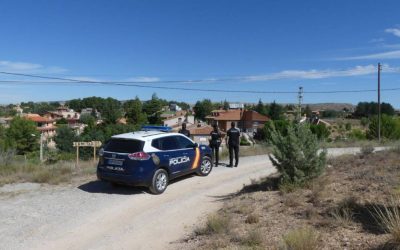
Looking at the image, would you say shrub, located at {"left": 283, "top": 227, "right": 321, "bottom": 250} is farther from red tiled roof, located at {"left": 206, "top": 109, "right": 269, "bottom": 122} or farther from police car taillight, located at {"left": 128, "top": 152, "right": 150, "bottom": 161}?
red tiled roof, located at {"left": 206, "top": 109, "right": 269, "bottom": 122}

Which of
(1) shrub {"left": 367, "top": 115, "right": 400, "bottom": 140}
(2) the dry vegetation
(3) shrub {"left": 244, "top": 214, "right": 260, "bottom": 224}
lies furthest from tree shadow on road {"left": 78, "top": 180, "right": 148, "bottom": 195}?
(1) shrub {"left": 367, "top": 115, "right": 400, "bottom": 140}

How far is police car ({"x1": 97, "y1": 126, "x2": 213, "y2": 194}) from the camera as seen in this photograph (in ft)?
36.3

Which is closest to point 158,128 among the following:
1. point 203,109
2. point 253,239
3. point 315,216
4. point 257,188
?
point 257,188

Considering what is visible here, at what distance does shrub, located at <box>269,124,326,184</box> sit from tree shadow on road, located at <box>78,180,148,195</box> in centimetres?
400

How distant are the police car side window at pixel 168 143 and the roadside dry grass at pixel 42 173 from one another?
349 centimetres

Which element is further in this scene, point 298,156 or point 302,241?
point 298,156

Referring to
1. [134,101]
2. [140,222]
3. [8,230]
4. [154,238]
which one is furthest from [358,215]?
[134,101]

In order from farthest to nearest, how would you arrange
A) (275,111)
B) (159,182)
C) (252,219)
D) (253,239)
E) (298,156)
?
(275,111) → (159,182) → (298,156) → (252,219) → (253,239)

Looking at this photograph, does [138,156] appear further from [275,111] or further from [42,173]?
[275,111]

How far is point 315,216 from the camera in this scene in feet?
24.4

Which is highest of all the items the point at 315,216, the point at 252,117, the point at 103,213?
the point at 252,117

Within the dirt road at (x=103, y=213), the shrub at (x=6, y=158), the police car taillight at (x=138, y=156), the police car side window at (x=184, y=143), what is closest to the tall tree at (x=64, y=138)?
the shrub at (x=6, y=158)

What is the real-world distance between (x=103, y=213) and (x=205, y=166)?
17.9 ft

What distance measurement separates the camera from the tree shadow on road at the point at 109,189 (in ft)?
38.1
